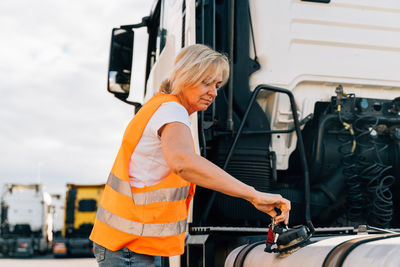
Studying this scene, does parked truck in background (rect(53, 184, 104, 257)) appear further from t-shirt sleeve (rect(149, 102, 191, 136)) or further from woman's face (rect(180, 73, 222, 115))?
t-shirt sleeve (rect(149, 102, 191, 136))

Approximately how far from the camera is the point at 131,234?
7.50 feet

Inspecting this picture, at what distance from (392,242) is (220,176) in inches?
24.2

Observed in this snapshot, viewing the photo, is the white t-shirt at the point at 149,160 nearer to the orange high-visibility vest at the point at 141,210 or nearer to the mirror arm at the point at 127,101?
the orange high-visibility vest at the point at 141,210

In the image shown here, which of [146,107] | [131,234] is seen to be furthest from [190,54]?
[131,234]

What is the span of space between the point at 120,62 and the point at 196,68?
3323mm

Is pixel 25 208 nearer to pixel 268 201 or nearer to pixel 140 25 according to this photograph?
pixel 140 25

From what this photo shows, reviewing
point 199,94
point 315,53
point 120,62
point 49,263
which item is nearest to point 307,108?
point 315,53

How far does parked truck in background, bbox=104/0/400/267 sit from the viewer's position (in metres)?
3.93

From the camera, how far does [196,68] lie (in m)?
2.38

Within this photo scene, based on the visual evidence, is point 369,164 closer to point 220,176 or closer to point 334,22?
point 334,22

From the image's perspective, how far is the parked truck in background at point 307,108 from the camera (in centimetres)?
393

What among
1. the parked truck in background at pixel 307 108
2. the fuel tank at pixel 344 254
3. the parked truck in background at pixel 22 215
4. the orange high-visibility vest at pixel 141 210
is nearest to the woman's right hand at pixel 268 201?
the fuel tank at pixel 344 254

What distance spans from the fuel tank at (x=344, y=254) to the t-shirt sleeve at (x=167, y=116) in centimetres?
68

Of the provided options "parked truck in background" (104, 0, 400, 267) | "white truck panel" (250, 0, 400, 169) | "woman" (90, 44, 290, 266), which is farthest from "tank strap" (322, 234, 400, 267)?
"white truck panel" (250, 0, 400, 169)
